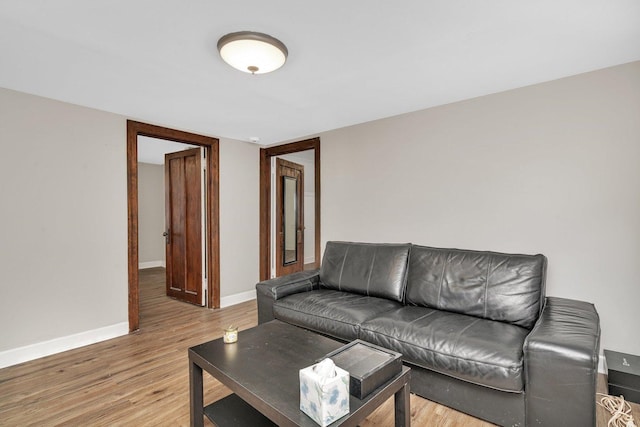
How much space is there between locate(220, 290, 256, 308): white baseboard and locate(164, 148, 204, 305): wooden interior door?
11.8 inches

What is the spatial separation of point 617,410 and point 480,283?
99 cm

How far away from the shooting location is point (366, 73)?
224 centimetres

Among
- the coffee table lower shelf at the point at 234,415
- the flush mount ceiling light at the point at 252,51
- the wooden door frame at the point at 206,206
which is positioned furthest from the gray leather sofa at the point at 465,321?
the flush mount ceiling light at the point at 252,51

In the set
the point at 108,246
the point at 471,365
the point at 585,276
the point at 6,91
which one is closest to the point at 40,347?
the point at 108,246

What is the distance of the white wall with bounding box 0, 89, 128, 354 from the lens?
250cm

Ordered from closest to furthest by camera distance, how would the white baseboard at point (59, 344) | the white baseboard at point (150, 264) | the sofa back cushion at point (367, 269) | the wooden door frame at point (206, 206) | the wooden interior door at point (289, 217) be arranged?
the white baseboard at point (59, 344)
the sofa back cushion at point (367, 269)
the wooden door frame at point (206, 206)
the wooden interior door at point (289, 217)
the white baseboard at point (150, 264)

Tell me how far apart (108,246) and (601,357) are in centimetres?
437

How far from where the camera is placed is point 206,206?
157 inches

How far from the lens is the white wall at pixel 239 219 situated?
4.07 metres

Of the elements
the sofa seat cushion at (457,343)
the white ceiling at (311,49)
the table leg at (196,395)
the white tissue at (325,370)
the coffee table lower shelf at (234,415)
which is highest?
the white ceiling at (311,49)

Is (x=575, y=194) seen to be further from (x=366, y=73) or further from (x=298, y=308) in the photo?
(x=298, y=308)

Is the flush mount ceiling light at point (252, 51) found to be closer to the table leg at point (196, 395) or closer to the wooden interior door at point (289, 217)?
the table leg at point (196, 395)

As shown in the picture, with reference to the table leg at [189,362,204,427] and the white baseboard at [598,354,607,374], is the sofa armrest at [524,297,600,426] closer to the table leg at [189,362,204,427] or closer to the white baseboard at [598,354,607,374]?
the white baseboard at [598,354,607,374]

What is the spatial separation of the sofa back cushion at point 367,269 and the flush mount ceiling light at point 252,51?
184 centimetres
